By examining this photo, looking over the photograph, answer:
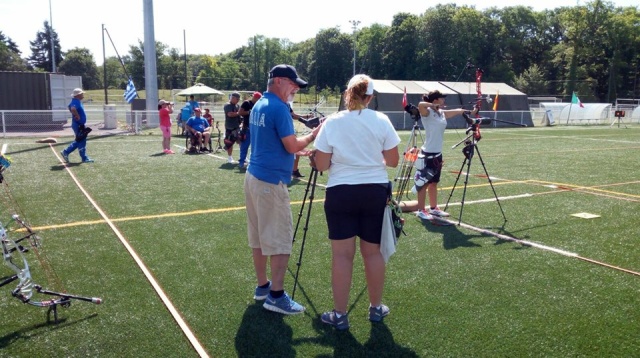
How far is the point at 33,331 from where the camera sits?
142 inches

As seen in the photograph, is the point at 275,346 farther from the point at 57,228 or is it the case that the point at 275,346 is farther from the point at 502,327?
the point at 57,228

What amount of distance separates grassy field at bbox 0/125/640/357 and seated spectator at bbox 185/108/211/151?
19.4 ft

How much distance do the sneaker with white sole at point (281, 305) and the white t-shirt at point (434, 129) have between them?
369cm

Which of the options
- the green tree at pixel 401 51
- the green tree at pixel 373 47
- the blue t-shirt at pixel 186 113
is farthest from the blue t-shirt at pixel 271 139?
the green tree at pixel 401 51

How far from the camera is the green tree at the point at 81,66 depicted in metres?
78.2

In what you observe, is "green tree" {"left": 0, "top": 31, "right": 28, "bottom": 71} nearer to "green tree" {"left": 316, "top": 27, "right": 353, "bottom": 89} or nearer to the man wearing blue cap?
"green tree" {"left": 316, "top": 27, "right": 353, "bottom": 89}

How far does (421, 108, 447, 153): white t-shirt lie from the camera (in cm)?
681

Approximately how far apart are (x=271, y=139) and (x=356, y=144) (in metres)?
0.70

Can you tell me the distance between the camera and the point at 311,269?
498 centimetres

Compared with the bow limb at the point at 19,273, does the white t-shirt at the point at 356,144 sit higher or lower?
higher

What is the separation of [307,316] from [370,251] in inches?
31.0

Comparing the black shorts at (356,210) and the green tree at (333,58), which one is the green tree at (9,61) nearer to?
the green tree at (333,58)

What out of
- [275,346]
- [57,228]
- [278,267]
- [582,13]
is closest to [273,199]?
[278,267]

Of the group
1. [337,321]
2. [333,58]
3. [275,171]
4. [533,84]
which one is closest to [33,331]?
[275,171]
